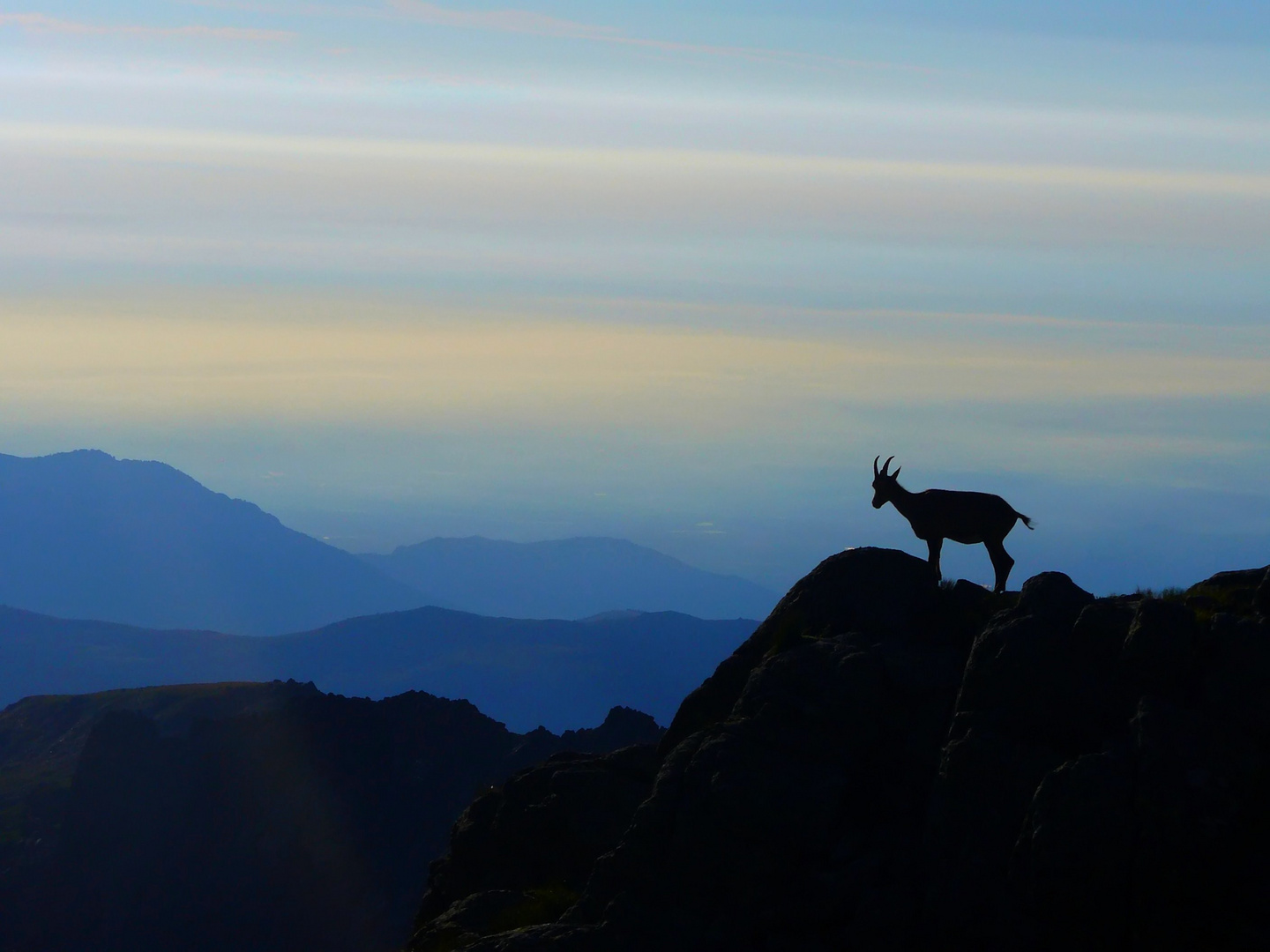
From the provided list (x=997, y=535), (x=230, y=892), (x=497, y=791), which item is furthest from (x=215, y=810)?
(x=997, y=535)


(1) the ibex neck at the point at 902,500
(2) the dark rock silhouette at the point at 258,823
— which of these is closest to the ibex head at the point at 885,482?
(1) the ibex neck at the point at 902,500

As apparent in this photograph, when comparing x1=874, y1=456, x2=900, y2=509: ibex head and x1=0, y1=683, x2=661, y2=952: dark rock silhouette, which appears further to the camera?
x1=0, y1=683, x2=661, y2=952: dark rock silhouette

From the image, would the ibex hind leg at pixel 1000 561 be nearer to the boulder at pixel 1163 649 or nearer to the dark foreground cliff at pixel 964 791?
the dark foreground cliff at pixel 964 791

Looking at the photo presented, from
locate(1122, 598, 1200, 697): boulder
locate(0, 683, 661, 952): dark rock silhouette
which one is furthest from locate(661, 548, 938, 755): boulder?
locate(0, 683, 661, 952): dark rock silhouette

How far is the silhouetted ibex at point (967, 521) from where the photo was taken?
37.7 m

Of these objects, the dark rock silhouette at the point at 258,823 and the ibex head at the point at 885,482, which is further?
the dark rock silhouette at the point at 258,823

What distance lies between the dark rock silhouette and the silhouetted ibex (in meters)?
119

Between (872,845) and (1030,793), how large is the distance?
3.31 m

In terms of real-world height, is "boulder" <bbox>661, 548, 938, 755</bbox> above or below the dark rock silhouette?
above

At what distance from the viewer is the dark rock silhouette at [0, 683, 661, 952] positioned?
541ft

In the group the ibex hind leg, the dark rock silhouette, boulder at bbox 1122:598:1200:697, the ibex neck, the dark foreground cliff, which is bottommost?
the dark rock silhouette

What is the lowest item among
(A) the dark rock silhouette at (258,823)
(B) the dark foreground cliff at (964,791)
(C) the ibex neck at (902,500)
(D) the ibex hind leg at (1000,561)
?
(A) the dark rock silhouette at (258,823)

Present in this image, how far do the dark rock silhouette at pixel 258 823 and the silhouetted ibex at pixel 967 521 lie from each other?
391ft

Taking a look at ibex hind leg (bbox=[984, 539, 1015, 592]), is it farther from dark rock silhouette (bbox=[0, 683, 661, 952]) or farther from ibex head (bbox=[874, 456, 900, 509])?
dark rock silhouette (bbox=[0, 683, 661, 952])
